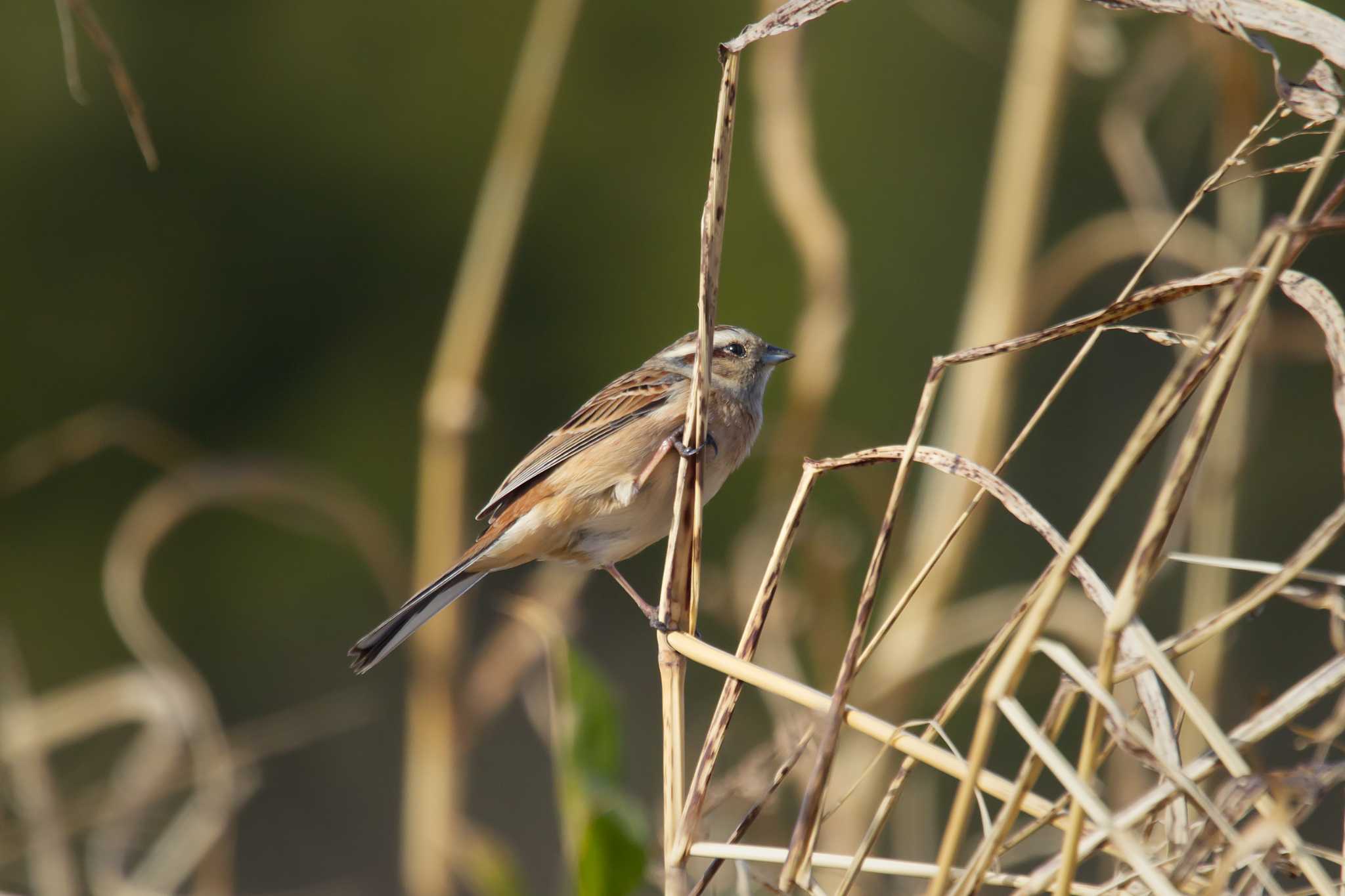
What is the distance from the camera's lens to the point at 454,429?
316cm

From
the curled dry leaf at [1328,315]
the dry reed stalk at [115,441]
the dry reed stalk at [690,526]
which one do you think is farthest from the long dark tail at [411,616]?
the curled dry leaf at [1328,315]

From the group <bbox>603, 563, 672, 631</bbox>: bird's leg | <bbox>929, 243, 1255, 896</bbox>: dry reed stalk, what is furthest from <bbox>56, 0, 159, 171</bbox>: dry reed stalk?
<bbox>929, 243, 1255, 896</bbox>: dry reed stalk

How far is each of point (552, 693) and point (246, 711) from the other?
893 cm

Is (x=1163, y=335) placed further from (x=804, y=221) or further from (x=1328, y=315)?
(x=804, y=221)

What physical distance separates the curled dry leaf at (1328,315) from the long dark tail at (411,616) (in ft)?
5.97

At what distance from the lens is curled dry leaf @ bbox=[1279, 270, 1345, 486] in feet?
4.56

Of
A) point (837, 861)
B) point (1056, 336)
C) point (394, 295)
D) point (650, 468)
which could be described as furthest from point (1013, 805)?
point (394, 295)

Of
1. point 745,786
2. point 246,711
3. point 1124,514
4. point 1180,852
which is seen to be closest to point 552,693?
point 745,786

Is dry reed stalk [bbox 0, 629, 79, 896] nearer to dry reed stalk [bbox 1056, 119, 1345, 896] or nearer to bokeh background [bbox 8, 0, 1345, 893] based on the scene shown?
dry reed stalk [bbox 1056, 119, 1345, 896]

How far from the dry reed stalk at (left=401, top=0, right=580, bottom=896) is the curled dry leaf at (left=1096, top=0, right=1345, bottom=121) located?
1.88 meters

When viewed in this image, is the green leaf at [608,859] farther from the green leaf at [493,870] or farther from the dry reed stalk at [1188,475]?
the dry reed stalk at [1188,475]

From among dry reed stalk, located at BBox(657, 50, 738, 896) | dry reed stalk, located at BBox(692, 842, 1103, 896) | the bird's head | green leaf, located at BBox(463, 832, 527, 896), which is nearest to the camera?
dry reed stalk, located at BBox(692, 842, 1103, 896)

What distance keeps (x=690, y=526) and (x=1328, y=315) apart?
0.84m

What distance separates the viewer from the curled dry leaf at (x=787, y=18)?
151cm
